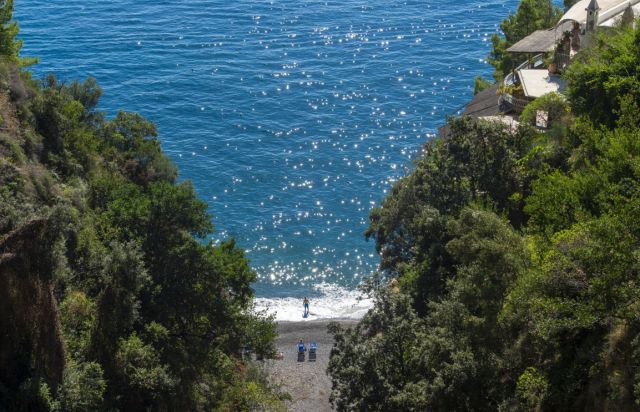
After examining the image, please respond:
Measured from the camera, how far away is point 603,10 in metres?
55.3

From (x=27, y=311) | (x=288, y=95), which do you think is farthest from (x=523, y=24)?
(x=27, y=311)

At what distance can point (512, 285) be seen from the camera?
28.5 metres

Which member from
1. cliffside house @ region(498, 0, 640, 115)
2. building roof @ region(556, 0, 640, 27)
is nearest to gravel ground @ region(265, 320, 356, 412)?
cliffside house @ region(498, 0, 640, 115)

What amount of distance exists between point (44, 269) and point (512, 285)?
1878cm

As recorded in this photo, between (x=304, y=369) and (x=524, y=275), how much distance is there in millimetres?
26797

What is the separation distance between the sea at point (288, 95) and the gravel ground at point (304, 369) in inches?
135

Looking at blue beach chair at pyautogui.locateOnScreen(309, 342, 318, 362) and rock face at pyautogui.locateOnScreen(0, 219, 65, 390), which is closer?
rock face at pyautogui.locateOnScreen(0, 219, 65, 390)

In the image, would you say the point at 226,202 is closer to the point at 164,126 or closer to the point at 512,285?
the point at 164,126

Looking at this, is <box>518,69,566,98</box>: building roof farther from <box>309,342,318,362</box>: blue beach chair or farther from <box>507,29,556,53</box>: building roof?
<box>309,342,318,362</box>: blue beach chair

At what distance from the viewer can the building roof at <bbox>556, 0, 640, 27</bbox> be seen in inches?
2126

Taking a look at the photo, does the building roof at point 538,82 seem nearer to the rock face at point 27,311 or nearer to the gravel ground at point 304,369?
the gravel ground at point 304,369

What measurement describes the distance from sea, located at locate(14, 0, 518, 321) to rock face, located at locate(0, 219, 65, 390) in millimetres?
31378

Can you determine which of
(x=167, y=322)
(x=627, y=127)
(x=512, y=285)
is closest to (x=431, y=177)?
(x=627, y=127)

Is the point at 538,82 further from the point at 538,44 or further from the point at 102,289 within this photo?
the point at 102,289
